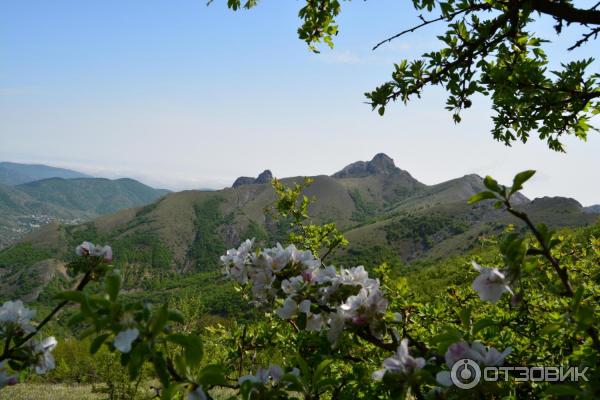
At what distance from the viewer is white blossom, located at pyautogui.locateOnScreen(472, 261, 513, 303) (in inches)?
55.1

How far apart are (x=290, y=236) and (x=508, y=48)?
3.39 m

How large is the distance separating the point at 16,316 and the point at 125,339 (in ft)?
2.19

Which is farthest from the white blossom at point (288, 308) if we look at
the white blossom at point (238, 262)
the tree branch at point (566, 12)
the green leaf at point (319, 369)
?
the tree branch at point (566, 12)

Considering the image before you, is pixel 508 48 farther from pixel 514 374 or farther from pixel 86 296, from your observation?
pixel 86 296

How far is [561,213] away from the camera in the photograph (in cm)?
13125

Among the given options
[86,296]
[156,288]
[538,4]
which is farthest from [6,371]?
[156,288]

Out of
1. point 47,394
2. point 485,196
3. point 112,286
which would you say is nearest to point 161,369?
point 112,286

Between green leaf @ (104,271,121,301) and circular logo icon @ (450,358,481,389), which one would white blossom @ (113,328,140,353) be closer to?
green leaf @ (104,271,121,301)

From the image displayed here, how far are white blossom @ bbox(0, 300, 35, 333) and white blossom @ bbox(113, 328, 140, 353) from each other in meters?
0.58

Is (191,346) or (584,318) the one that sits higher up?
(584,318)

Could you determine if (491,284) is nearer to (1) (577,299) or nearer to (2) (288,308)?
(1) (577,299)

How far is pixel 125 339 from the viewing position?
1.31 m

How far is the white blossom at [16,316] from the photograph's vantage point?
1598 millimetres

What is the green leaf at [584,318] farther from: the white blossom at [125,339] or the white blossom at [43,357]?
the white blossom at [43,357]
